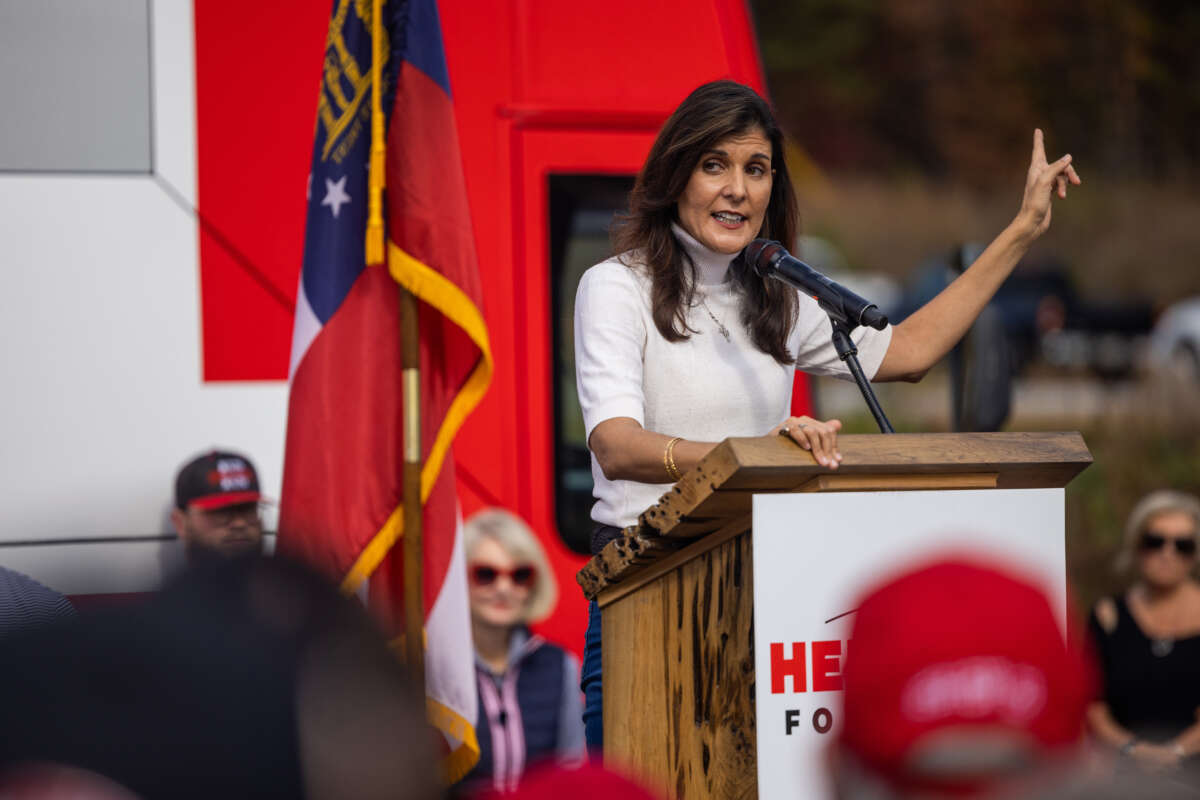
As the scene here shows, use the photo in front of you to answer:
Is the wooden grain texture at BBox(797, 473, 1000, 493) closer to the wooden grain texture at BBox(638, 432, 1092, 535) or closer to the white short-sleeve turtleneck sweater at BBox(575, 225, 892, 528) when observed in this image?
the wooden grain texture at BBox(638, 432, 1092, 535)

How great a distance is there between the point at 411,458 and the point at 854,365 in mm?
1734

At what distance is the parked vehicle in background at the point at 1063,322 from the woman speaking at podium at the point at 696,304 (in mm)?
12204

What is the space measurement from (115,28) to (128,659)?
3.99 meters

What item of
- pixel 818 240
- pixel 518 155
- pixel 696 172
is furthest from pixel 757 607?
pixel 818 240

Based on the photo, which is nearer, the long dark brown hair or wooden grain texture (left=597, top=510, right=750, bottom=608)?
wooden grain texture (left=597, top=510, right=750, bottom=608)

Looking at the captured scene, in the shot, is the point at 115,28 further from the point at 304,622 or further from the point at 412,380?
the point at 304,622

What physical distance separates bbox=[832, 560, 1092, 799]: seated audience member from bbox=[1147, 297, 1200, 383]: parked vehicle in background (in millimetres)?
13482

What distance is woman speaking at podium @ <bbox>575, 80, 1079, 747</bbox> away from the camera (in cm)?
273

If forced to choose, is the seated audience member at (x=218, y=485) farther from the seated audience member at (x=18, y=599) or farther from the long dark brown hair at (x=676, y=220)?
the long dark brown hair at (x=676, y=220)

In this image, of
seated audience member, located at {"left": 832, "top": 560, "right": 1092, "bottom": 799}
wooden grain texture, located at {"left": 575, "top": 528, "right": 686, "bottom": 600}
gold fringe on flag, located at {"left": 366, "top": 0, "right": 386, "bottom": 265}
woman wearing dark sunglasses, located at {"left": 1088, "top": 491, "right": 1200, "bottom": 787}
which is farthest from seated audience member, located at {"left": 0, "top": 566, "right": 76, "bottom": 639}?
woman wearing dark sunglasses, located at {"left": 1088, "top": 491, "right": 1200, "bottom": 787}

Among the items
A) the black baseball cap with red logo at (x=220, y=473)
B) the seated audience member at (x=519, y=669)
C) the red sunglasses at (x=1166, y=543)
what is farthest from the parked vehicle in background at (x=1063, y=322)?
the black baseball cap with red logo at (x=220, y=473)

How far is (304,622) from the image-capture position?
0.81m

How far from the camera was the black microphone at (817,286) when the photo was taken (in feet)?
8.14

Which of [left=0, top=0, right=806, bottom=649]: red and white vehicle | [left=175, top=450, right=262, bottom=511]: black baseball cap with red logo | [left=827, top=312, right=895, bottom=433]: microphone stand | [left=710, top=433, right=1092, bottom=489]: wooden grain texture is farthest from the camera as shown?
[left=0, top=0, right=806, bottom=649]: red and white vehicle
